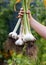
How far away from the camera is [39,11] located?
10.1 ft

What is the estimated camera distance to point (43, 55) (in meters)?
2.36

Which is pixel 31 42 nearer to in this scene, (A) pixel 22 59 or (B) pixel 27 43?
(B) pixel 27 43

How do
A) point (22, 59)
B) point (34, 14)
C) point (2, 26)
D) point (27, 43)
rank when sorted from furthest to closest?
point (2, 26) → point (34, 14) → point (22, 59) → point (27, 43)

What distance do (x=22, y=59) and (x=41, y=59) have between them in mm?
177

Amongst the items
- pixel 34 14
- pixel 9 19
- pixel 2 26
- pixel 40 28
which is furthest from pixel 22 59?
pixel 9 19

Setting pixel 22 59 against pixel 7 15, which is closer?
pixel 22 59

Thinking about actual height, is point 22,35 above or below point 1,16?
above

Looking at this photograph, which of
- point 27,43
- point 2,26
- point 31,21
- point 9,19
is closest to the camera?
point 27,43

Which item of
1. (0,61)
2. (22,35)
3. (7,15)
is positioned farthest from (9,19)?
(22,35)

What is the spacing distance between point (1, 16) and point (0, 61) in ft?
1.93

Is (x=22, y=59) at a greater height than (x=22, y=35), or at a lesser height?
lesser

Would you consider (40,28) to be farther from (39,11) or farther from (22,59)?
(39,11)

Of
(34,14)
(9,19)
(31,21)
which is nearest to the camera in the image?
(31,21)

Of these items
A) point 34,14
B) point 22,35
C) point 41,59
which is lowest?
point 41,59
